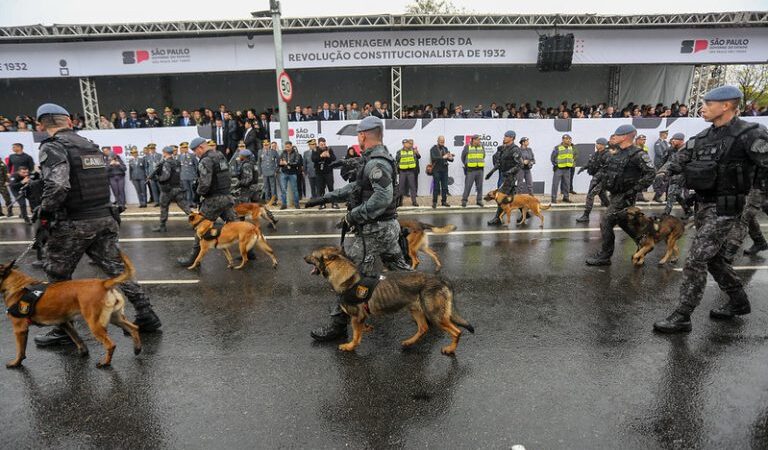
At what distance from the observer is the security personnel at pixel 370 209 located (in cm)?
422

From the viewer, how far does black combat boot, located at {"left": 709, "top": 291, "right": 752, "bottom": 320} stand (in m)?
4.79

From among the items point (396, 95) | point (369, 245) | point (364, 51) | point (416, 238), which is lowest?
point (416, 238)

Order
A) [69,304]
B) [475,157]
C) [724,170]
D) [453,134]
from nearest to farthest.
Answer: [69,304] < [724,170] < [475,157] < [453,134]

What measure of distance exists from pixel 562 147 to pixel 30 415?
1298 centimetres

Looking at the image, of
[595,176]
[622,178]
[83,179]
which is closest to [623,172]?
[622,178]

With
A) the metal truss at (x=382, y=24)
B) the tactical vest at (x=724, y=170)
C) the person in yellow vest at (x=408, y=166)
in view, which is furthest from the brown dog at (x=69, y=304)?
the metal truss at (x=382, y=24)

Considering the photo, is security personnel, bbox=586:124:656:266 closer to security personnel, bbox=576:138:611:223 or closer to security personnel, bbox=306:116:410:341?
security personnel, bbox=576:138:611:223

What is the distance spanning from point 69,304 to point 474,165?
10.3 metres

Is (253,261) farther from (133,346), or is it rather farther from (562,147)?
(562,147)

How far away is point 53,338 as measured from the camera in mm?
4496

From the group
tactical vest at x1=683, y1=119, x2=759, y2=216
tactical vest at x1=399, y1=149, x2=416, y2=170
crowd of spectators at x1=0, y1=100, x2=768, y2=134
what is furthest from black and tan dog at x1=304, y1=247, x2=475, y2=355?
crowd of spectators at x1=0, y1=100, x2=768, y2=134

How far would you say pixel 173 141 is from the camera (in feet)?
46.0

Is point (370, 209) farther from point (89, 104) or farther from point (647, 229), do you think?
point (89, 104)

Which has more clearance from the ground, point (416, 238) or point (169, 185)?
point (169, 185)
